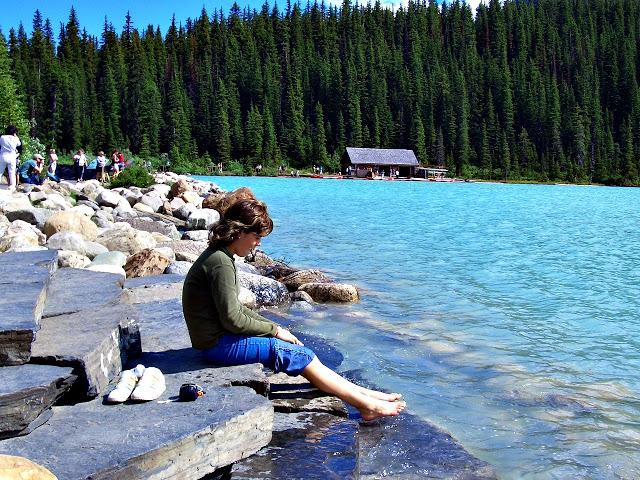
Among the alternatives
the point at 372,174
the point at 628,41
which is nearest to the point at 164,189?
the point at 372,174

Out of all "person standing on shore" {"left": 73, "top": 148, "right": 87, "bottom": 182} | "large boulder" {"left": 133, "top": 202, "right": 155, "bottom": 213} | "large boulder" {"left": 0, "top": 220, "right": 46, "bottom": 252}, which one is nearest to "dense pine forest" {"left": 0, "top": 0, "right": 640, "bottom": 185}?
"person standing on shore" {"left": 73, "top": 148, "right": 87, "bottom": 182}

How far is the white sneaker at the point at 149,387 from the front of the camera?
331 cm

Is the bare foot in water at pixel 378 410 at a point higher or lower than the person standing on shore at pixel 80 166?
lower

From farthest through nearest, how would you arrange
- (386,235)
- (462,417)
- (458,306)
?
(386,235), (458,306), (462,417)

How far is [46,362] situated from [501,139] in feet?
341

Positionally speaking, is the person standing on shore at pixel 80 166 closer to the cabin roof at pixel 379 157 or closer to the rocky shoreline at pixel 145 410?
the rocky shoreline at pixel 145 410

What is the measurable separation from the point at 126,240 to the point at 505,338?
5.86 metres

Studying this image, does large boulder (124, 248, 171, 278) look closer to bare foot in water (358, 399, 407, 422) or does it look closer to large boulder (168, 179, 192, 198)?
bare foot in water (358, 399, 407, 422)

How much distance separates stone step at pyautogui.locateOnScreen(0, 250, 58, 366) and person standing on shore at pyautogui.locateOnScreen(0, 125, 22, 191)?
10.1 m

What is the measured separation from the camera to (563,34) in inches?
5482

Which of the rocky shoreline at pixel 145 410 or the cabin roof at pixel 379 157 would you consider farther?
the cabin roof at pixel 379 157

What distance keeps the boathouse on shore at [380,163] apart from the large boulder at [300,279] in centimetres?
6869

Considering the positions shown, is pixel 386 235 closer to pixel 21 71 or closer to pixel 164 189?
pixel 164 189

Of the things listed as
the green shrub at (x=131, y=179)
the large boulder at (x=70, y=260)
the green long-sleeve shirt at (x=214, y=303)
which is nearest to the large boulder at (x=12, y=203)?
the large boulder at (x=70, y=260)
